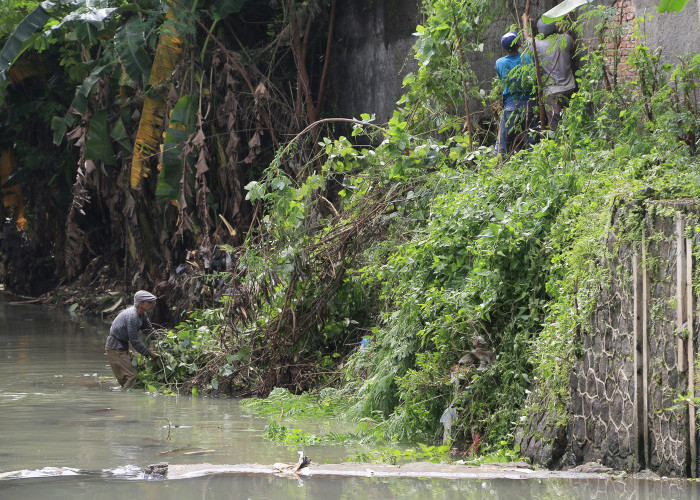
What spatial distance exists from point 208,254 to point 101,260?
29.1ft

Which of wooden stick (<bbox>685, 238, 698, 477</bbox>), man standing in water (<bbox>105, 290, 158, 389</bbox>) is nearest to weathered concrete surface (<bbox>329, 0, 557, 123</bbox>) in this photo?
man standing in water (<bbox>105, 290, 158, 389</bbox>)

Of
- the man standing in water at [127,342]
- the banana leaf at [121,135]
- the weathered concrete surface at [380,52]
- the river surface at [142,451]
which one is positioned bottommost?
the river surface at [142,451]

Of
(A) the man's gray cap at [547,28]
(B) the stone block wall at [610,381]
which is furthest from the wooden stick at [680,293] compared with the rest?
(A) the man's gray cap at [547,28]

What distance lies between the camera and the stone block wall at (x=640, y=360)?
5688mm

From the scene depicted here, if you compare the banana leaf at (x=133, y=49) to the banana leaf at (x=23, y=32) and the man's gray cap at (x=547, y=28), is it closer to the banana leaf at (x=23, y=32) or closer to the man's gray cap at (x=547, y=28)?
the banana leaf at (x=23, y=32)

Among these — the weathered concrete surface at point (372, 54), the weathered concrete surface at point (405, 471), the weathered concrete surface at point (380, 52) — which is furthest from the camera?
the weathered concrete surface at point (372, 54)

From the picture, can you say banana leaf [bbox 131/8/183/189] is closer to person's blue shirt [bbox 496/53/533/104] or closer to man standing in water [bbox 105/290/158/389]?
man standing in water [bbox 105/290/158/389]

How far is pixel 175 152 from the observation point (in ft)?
48.9

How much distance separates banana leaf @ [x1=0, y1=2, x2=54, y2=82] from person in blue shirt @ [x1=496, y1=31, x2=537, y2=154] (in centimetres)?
886

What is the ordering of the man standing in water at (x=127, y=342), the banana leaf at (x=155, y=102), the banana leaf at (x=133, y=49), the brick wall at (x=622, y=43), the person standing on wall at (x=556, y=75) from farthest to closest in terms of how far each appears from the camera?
the banana leaf at (x=155, y=102) < the banana leaf at (x=133, y=49) < the man standing in water at (x=127, y=342) < the person standing on wall at (x=556, y=75) < the brick wall at (x=622, y=43)

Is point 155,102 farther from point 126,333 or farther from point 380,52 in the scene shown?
point 126,333

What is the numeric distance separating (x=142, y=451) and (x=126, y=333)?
4.59 m

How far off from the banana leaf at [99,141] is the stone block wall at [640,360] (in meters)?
12.0

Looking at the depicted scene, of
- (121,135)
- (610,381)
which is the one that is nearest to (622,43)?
(610,381)
